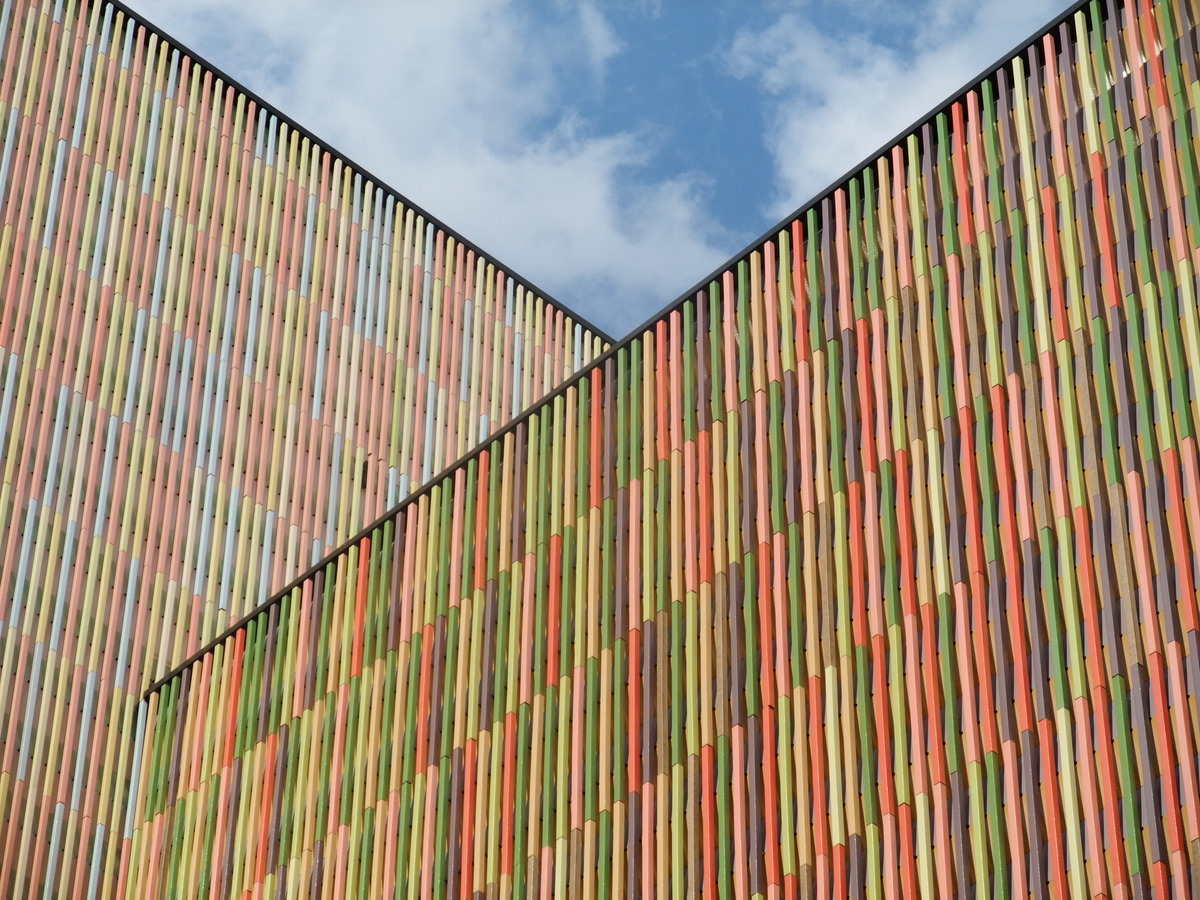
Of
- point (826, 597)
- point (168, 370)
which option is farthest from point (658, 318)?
point (168, 370)

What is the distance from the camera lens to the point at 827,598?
1676 inches

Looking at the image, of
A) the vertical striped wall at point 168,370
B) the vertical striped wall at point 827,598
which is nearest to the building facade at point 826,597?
the vertical striped wall at point 827,598

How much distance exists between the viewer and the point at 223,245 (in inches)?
3014

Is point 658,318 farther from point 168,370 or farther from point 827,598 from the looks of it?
point 168,370

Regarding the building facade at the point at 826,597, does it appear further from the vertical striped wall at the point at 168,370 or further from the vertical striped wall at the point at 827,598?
the vertical striped wall at the point at 168,370

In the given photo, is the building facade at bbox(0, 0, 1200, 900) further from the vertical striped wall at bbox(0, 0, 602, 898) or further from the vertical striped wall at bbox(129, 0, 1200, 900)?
the vertical striped wall at bbox(0, 0, 602, 898)

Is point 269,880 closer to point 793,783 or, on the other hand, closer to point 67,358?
point 793,783

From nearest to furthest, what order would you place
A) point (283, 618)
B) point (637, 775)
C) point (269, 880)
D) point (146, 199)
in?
point (637, 775) < point (269, 880) < point (283, 618) < point (146, 199)

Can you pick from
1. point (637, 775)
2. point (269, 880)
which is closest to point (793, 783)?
point (637, 775)

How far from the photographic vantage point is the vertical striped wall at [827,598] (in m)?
37.1

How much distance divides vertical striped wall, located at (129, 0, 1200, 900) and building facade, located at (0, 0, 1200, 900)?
0.08 m

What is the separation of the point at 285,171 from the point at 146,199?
24.5 feet

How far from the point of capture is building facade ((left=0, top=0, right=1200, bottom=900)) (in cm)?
3712

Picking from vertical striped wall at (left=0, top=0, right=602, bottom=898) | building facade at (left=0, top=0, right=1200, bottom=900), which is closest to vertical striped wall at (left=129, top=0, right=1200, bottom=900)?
building facade at (left=0, top=0, right=1200, bottom=900)
